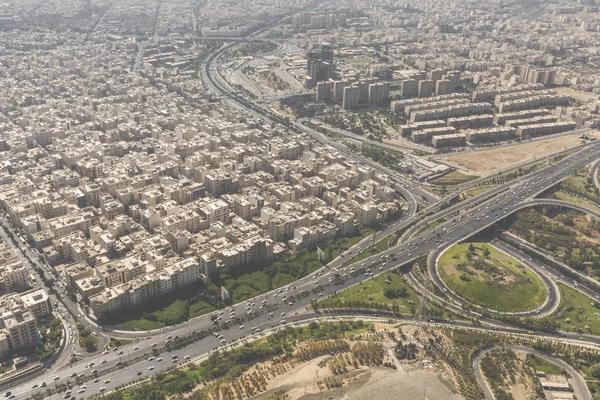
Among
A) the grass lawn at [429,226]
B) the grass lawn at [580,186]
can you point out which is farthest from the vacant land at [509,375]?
the grass lawn at [580,186]

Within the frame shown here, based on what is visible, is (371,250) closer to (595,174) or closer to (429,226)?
(429,226)

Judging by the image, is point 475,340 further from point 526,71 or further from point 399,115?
point 526,71

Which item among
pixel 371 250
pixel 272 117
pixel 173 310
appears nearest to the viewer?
pixel 173 310

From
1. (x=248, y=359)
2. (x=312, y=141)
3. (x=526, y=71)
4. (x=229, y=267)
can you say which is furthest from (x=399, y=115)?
(x=248, y=359)

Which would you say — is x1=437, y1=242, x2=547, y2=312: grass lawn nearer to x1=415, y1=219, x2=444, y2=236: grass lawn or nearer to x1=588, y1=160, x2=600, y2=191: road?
x1=415, y1=219, x2=444, y2=236: grass lawn

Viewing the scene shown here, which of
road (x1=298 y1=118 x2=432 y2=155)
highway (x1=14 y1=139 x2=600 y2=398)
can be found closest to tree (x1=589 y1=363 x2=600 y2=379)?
highway (x1=14 y1=139 x2=600 y2=398)

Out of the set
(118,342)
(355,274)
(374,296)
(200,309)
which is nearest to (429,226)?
(355,274)

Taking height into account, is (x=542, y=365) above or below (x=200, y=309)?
below
